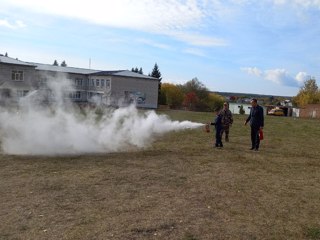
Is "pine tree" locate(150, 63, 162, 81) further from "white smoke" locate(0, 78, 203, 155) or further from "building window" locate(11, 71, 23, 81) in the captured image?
"white smoke" locate(0, 78, 203, 155)

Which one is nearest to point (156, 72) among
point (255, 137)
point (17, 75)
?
point (17, 75)

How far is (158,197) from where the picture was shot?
9.73 m

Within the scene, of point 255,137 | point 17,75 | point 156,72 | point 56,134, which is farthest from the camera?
point 156,72

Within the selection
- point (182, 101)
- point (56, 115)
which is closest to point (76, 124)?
point (56, 115)

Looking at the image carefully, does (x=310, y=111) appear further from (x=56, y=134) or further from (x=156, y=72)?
(x=56, y=134)

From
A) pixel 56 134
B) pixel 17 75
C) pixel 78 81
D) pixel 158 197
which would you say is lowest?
pixel 158 197

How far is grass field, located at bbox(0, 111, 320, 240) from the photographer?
7.56 metres

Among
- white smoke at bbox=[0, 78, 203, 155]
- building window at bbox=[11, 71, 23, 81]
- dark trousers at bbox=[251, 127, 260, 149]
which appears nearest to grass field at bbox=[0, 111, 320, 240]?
white smoke at bbox=[0, 78, 203, 155]

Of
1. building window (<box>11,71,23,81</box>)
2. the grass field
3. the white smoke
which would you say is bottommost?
the grass field

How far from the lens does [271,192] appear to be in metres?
10.5

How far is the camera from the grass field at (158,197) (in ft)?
24.8

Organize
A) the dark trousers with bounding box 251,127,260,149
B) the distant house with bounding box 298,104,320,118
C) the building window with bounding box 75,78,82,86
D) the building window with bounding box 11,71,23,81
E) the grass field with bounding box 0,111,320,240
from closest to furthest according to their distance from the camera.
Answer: the grass field with bounding box 0,111,320,240
the dark trousers with bounding box 251,127,260,149
the building window with bounding box 11,71,23,81
the building window with bounding box 75,78,82,86
the distant house with bounding box 298,104,320,118

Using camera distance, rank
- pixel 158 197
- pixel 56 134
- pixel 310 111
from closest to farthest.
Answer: pixel 158 197 → pixel 56 134 → pixel 310 111

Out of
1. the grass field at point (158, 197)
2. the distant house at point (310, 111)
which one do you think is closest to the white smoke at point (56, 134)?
the grass field at point (158, 197)
